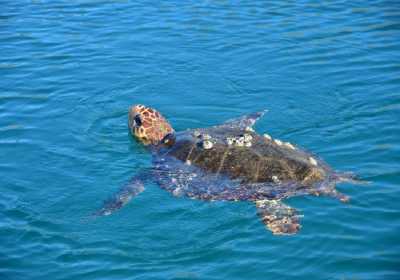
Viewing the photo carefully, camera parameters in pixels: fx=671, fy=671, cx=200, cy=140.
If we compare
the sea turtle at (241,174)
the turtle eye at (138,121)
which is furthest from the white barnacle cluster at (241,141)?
the turtle eye at (138,121)

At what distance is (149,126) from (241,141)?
2350 mm

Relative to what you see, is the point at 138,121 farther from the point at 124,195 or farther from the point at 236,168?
the point at 236,168

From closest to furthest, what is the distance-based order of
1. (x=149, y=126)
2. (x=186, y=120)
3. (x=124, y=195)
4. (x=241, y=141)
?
(x=124, y=195)
(x=241, y=141)
(x=149, y=126)
(x=186, y=120)

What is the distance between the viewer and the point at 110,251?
841cm

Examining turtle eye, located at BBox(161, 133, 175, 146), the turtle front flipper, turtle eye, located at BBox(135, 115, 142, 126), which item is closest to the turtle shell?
the turtle front flipper

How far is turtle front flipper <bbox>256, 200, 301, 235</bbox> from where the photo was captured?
8503 millimetres

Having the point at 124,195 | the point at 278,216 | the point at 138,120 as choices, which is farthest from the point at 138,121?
the point at 278,216

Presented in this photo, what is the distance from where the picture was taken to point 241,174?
9.42 m

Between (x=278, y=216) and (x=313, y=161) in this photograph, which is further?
(x=313, y=161)

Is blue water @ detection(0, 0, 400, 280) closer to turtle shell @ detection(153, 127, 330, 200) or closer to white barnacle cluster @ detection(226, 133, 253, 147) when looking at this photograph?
turtle shell @ detection(153, 127, 330, 200)

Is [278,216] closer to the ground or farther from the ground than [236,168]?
closer to the ground

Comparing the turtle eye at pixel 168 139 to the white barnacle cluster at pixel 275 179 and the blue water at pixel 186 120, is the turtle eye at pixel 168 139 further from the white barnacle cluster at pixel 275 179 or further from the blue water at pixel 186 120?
the white barnacle cluster at pixel 275 179

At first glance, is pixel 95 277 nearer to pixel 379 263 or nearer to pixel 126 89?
pixel 379 263

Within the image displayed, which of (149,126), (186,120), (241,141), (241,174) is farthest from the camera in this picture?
(186,120)
